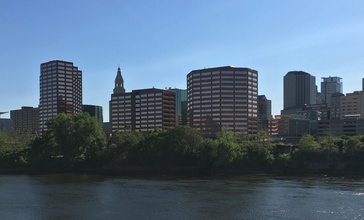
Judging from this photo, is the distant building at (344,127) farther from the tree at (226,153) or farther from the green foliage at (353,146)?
the tree at (226,153)

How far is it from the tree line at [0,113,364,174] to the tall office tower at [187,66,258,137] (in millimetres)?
69311

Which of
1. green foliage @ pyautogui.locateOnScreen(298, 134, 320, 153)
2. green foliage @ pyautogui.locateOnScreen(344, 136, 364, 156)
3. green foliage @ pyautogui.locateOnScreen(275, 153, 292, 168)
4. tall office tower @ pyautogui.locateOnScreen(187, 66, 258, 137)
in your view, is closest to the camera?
green foliage @ pyautogui.locateOnScreen(344, 136, 364, 156)

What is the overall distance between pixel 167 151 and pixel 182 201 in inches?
1967

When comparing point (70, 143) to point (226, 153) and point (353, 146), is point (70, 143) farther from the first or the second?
point (353, 146)

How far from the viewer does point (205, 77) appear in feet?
617

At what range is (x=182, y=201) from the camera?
47.7 metres

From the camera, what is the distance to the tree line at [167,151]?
92438 millimetres

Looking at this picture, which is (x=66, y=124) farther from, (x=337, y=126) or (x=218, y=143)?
(x=337, y=126)

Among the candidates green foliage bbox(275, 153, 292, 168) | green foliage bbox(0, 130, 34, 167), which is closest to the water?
green foliage bbox(275, 153, 292, 168)

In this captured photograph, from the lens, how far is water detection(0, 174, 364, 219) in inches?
1580

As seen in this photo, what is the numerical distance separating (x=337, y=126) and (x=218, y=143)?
10838cm

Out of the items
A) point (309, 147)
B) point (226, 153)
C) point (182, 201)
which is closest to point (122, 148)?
point (226, 153)

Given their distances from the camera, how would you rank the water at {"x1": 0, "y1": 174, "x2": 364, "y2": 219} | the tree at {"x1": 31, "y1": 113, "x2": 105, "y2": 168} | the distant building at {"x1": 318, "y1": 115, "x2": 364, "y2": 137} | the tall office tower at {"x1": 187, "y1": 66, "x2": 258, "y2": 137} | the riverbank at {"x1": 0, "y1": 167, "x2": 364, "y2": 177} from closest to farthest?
the water at {"x1": 0, "y1": 174, "x2": 364, "y2": 219}
the riverbank at {"x1": 0, "y1": 167, "x2": 364, "y2": 177}
the tree at {"x1": 31, "y1": 113, "x2": 105, "y2": 168}
the distant building at {"x1": 318, "y1": 115, "x2": 364, "y2": 137}
the tall office tower at {"x1": 187, "y1": 66, "x2": 258, "y2": 137}

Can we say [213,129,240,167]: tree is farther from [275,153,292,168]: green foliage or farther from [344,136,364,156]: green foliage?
[344,136,364,156]: green foliage
